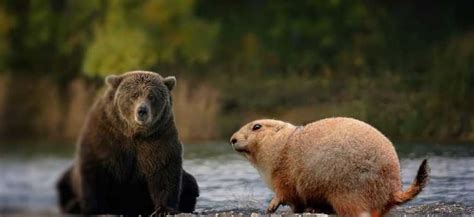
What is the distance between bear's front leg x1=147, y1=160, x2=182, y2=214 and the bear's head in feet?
0.57

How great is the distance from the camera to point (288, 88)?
5.62 meters

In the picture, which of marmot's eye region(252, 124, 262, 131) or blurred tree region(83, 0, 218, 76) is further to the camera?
blurred tree region(83, 0, 218, 76)

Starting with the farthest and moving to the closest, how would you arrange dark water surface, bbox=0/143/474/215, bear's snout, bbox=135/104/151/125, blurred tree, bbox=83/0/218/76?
blurred tree, bbox=83/0/218/76, dark water surface, bbox=0/143/474/215, bear's snout, bbox=135/104/151/125

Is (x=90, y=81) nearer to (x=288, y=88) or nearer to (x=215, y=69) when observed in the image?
(x=215, y=69)

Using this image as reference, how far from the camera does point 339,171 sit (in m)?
3.65

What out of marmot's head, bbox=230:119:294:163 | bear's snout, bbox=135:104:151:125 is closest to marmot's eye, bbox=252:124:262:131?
marmot's head, bbox=230:119:294:163

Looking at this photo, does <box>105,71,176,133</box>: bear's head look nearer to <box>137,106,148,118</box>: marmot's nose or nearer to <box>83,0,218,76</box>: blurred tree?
<box>137,106,148,118</box>: marmot's nose

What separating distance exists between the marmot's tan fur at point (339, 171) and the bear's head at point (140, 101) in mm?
456

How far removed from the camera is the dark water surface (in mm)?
4273

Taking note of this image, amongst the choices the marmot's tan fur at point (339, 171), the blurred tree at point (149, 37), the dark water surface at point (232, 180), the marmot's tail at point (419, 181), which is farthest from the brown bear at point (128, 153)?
the blurred tree at point (149, 37)

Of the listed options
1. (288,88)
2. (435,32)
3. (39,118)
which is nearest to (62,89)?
(39,118)

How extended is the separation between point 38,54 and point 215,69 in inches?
48.0

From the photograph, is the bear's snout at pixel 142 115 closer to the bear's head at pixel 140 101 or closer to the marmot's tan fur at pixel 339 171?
the bear's head at pixel 140 101

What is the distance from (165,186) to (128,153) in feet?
0.62
